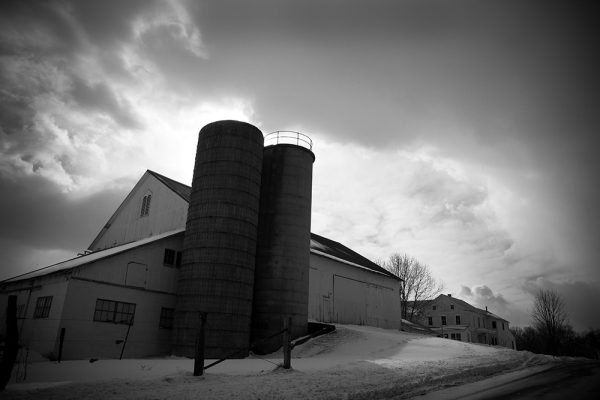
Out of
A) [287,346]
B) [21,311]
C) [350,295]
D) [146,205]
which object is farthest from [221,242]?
[350,295]

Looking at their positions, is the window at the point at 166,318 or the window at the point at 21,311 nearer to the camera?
the window at the point at 21,311

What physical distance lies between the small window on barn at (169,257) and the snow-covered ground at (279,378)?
6563 millimetres

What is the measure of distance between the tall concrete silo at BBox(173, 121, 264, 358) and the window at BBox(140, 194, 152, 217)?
778 centimetres

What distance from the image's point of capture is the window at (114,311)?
648 inches

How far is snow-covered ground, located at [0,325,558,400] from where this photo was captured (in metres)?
8.05

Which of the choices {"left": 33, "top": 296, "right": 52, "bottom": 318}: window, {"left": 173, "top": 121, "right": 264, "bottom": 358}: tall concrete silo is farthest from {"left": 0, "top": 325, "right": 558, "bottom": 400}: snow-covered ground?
{"left": 33, "top": 296, "right": 52, "bottom": 318}: window

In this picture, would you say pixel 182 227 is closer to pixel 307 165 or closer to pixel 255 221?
pixel 255 221

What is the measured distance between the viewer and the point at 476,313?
66188 mm

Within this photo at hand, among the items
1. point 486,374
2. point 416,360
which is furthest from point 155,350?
point 486,374

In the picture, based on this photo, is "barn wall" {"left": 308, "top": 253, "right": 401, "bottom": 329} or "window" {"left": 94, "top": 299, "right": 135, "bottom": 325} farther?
"barn wall" {"left": 308, "top": 253, "right": 401, "bottom": 329}

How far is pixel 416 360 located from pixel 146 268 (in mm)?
12234

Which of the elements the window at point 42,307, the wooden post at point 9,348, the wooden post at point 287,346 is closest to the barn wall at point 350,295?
the wooden post at point 287,346

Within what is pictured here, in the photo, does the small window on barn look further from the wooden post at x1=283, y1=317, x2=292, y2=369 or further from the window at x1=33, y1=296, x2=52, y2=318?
the wooden post at x1=283, y1=317, x2=292, y2=369

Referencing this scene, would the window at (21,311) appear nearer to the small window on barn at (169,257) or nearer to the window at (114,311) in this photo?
the window at (114,311)
